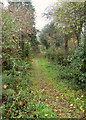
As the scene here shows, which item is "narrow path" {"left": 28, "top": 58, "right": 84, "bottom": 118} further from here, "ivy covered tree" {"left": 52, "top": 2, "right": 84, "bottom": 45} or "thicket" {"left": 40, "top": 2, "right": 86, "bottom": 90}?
"ivy covered tree" {"left": 52, "top": 2, "right": 84, "bottom": 45}

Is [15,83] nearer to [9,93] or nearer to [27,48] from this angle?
[9,93]

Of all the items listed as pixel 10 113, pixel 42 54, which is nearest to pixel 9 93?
pixel 10 113

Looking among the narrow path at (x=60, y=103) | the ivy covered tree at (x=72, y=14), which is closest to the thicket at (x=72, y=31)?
the ivy covered tree at (x=72, y=14)

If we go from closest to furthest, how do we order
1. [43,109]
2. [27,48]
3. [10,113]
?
[10,113] < [43,109] < [27,48]

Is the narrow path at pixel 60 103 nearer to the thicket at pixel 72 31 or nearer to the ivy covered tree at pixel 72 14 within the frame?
the thicket at pixel 72 31

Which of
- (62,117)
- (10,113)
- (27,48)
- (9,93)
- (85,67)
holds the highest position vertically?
(27,48)

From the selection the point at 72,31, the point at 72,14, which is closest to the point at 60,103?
the point at 72,31

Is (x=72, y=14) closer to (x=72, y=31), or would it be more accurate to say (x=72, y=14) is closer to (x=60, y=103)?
(x=72, y=31)

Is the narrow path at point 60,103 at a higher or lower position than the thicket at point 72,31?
lower

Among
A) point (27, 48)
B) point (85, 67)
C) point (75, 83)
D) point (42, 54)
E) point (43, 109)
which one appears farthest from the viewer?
point (42, 54)

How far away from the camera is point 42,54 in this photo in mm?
13227

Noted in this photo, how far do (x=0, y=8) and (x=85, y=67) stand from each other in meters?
3.19

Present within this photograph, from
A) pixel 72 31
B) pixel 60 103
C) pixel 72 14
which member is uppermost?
pixel 72 14

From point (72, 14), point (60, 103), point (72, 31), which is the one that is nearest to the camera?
point (60, 103)
